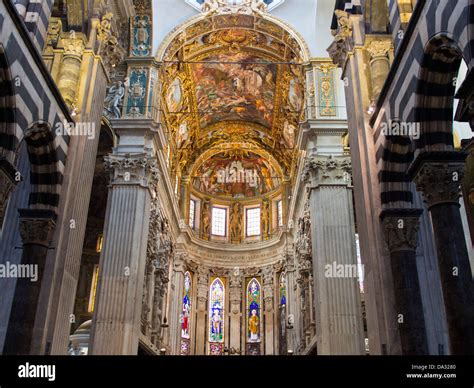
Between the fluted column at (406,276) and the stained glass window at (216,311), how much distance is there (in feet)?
68.7

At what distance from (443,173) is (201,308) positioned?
22.6 meters

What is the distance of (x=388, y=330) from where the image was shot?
968 centimetres

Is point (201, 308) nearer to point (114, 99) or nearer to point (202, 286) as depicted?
point (202, 286)

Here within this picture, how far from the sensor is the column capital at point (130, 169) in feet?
60.9

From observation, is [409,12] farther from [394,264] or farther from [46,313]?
[46,313]

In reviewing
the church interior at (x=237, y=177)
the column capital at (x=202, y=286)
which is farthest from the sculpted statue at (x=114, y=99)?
the column capital at (x=202, y=286)

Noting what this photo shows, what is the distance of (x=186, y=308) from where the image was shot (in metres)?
28.9

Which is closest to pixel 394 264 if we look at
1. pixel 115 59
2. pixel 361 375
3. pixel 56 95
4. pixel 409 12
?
pixel 409 12

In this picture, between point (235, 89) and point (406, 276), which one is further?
point (235, 89)

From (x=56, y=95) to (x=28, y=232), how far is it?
2.77 m

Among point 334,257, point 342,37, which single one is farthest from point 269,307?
point 342,37

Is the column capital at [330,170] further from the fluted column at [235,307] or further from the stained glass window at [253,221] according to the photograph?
the stained glass window at [253,221]

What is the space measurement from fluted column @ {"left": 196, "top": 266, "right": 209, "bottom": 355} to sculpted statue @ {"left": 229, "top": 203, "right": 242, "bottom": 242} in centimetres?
291

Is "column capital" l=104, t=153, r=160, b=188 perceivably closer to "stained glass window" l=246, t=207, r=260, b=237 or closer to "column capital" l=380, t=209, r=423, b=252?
"column capital" l=380, t=209, r=423, b=252
